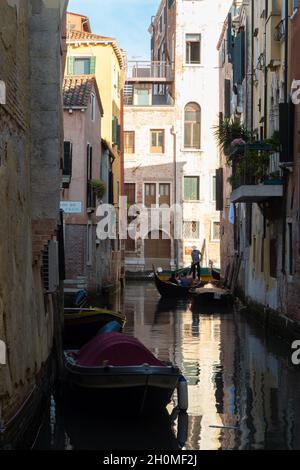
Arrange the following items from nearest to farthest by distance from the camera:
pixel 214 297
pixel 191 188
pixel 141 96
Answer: pixel 214 297 → pixel 191 188 → pixel 141 96

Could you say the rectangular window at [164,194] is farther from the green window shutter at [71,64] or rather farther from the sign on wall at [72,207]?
the sign on wall at [72,207]

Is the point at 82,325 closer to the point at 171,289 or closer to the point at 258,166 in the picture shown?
the point at 258,166

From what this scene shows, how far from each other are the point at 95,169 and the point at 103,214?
2550mm

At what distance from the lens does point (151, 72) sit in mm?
42031

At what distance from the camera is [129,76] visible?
40.9 meters

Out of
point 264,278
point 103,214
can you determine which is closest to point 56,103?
point 264,278

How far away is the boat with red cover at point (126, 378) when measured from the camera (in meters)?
8.16

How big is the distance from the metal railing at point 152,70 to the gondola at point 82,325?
1112 inches

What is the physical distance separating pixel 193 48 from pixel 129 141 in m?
5.61

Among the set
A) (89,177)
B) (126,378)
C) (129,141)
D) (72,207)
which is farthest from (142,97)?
(126,378)

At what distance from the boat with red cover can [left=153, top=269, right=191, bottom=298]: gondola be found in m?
17.7

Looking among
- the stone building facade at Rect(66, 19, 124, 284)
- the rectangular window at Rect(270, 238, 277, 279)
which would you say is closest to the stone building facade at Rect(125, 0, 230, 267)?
the stone building facade at Rect(66, 19, 124, 284)

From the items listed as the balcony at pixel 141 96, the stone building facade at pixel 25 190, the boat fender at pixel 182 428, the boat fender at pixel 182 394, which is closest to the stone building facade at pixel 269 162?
the boat fender at pixel 182 394

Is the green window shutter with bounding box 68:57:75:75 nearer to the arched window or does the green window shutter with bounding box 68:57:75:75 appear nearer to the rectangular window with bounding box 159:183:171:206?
the arched window
